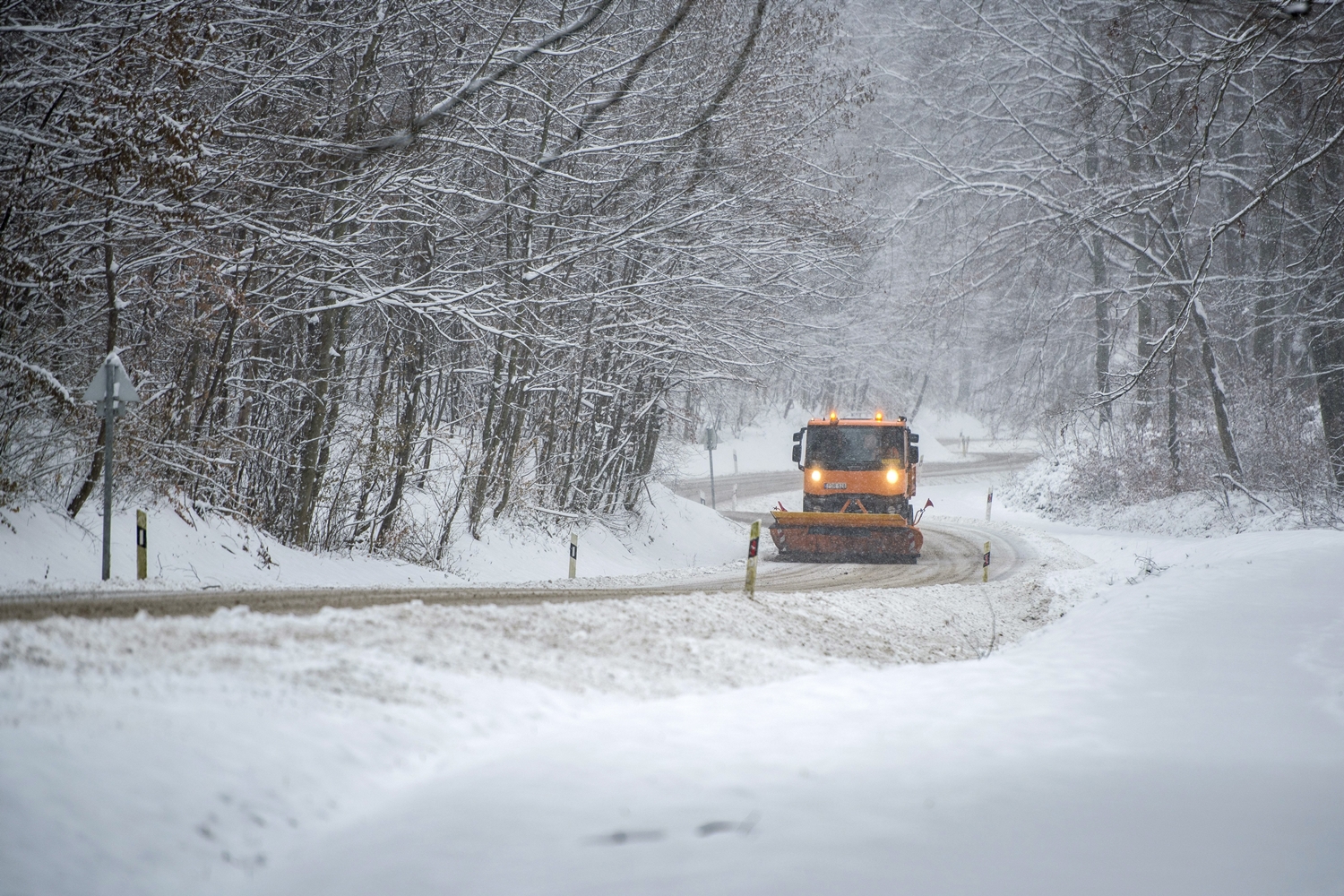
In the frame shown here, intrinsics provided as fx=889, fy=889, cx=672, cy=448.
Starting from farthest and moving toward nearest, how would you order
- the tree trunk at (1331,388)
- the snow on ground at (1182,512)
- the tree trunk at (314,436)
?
the snow on ground at (1182,512) < the tree trunk at (1331,388) < the tree trunk at (314,436)

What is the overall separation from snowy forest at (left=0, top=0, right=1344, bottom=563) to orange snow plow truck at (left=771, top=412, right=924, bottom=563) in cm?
207

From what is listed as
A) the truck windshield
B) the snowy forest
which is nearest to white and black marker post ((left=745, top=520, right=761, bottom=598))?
the snowy forest

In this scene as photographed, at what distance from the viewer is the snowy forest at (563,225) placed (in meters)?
8.81

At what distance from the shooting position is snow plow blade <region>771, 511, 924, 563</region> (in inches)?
684

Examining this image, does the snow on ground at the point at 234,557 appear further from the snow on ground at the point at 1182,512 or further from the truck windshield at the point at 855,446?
the snow on ground at the point at 1182,512

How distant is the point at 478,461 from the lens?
15180mm

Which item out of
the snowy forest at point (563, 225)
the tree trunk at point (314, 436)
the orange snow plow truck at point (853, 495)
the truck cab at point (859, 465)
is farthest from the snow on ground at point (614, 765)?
the truck cab at point (859, 465)

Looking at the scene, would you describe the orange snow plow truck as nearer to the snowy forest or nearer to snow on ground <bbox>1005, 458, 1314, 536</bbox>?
the snowy forest

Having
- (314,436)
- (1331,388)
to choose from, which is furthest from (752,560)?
(1331,388)

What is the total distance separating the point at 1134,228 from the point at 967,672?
1946 centimetres

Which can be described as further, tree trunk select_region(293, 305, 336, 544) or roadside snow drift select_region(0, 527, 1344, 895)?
tree trunk select_region(293, 305, 336, 544)

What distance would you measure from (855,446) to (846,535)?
2.10 m

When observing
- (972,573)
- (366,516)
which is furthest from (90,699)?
(972,573)

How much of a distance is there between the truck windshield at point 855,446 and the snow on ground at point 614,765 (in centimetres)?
1172
